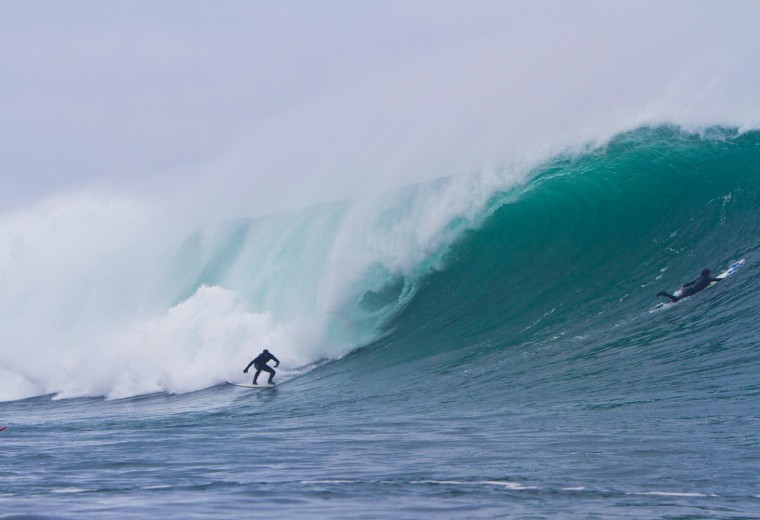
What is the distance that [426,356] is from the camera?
578 inches

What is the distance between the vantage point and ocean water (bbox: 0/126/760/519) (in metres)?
6.30

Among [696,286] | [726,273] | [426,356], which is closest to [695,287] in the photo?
[696,286]

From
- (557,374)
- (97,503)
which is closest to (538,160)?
(557,374)

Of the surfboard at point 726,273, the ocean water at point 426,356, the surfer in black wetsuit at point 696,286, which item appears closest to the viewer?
the ocean water at point 426,356

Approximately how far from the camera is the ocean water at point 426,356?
6.30 metres

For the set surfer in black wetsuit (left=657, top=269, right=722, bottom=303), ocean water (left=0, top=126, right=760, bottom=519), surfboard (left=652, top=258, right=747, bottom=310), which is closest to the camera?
ocean water (left=0, top=126, right=760, bottom=519)

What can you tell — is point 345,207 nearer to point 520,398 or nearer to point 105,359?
point 105,359

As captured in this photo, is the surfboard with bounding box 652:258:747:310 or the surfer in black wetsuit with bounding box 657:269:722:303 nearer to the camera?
the surfer in black wetsuit with bounding box 657:269:722:303

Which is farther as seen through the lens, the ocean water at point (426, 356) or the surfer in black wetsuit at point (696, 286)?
the surfer in black wetsuit at point (696, 286)

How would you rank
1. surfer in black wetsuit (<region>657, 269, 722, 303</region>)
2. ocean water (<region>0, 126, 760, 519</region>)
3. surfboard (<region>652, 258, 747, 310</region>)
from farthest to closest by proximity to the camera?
surfboard (<region>652, 258, 747, 310</region>), surfer in black wetsuit (<region>657, 269, 722, 303</region>), ocean water (<region>0, 126, 760, 519</region>)

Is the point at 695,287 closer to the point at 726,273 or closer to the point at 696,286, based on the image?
the point at 696,286

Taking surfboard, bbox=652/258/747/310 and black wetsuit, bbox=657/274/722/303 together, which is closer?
black wetsuit, bbox=657/274/722/303

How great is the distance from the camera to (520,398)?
35.6 feet

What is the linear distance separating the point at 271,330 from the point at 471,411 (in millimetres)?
9121
